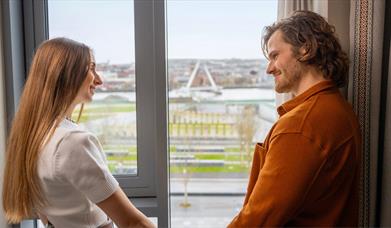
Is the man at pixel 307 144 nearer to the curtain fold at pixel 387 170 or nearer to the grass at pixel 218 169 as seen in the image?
the curtain fold at pixel 387 170

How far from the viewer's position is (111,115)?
199 cm

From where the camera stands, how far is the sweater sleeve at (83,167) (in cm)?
108

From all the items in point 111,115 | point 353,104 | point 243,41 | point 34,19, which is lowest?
point 111,115

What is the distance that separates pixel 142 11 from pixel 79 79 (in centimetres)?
82

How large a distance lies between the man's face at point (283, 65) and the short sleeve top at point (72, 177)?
0.66m

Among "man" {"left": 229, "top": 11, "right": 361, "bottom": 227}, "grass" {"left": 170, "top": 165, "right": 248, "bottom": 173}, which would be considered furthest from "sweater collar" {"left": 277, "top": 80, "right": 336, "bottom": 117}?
"grass" {"left": 170, "top": 165, "right": 248, "bottom": 173}

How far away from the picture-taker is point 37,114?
3.76 feet

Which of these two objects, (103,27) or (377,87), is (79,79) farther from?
(377,87)

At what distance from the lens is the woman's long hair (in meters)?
1.12

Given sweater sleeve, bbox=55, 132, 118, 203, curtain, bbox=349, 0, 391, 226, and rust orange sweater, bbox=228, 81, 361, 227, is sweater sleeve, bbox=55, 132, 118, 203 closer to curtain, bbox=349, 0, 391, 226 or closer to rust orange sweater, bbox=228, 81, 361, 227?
rust orange sweater, bbox=228, 81, 361, 227

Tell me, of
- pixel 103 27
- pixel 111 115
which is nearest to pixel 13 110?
pixel 111 115

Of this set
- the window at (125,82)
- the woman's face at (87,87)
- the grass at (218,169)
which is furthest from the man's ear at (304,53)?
the grass at (218,169)

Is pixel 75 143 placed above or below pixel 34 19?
below

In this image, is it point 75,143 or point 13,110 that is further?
point 13,110
